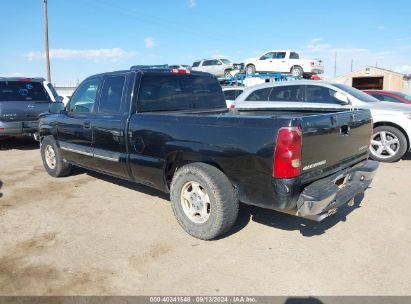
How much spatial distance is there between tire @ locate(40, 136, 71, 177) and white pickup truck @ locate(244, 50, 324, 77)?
14.2 meters

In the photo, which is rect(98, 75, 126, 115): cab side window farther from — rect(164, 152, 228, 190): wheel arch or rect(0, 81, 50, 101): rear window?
rect(0, 81, 50, 101): rear window

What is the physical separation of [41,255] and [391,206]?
4307 millimetres

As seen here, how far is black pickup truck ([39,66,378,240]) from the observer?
126 inches

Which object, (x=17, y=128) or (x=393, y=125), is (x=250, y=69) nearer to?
(x=393, y=125)

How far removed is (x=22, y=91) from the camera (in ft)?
32.0

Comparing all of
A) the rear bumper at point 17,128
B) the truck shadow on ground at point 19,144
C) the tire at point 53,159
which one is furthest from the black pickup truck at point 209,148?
the truck shadow on ground at point 19,144

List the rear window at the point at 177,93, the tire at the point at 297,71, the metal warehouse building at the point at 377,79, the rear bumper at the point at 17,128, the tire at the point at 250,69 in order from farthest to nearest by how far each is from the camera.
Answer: the metal warehouse building at the point at 377,79, the tire at the point at 250,69, the tire at the point at 297,71, the rear bumper at the point at 17,128, the rear window at the point at 177,93

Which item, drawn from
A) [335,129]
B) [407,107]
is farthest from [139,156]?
[407,107]

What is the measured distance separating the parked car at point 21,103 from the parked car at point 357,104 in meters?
5.60

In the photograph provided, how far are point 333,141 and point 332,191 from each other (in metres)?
0.53

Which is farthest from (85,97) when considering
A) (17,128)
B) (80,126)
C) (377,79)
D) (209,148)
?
(377,79)

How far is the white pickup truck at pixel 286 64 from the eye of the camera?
59.6 ft

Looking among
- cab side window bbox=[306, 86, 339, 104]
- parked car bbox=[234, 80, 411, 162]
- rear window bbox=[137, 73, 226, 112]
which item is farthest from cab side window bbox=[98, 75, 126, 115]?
cab side window bbox=[306, 86, 339, 104]

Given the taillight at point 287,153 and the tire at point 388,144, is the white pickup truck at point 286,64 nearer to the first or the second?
the tire at point 388,144
